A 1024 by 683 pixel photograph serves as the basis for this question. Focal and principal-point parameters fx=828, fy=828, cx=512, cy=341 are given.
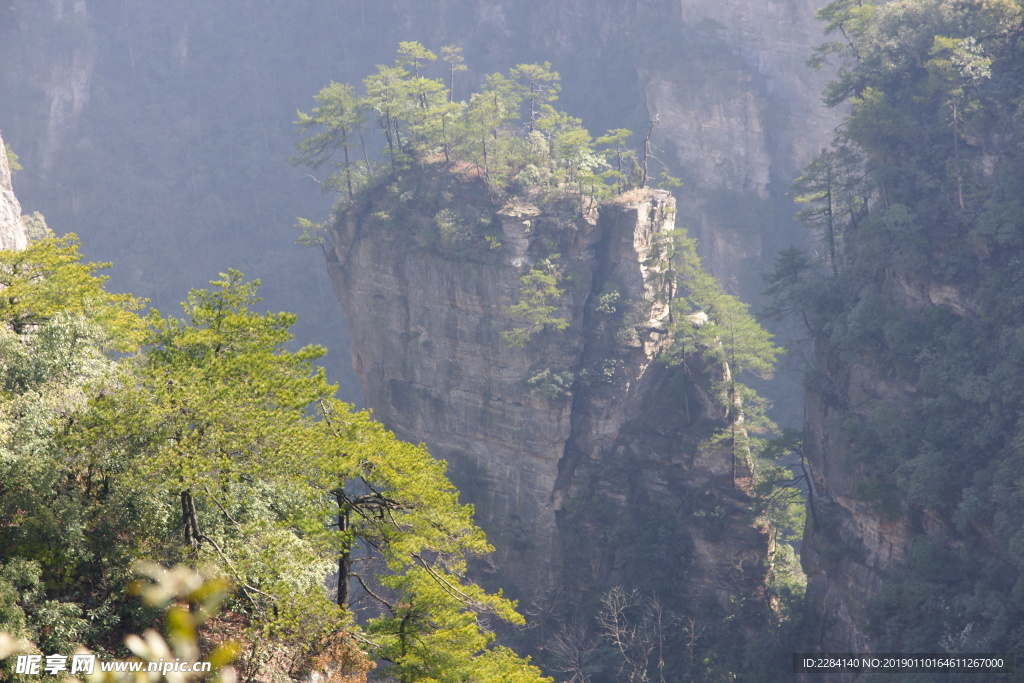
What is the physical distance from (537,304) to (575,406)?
504cm

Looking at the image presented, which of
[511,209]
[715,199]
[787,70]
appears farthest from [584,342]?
[787,70]

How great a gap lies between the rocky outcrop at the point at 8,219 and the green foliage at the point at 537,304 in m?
20.2

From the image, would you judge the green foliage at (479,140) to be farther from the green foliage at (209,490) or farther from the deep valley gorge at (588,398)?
the green foliage at (209,490)

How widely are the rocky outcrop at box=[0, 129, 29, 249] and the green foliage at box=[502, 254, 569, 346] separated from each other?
20206 millimetres

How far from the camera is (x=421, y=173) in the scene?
3869 cm

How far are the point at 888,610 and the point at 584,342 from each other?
16.1m

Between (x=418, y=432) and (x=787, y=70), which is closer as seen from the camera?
(x=418, y=432)

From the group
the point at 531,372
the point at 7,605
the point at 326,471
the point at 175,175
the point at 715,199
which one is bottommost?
the point at 7,605

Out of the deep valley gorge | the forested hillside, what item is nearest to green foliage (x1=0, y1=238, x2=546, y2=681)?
the deep valley gorge

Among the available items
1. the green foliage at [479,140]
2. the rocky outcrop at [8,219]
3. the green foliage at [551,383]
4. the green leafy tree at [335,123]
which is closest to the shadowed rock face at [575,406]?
the green foliage at [551,383]

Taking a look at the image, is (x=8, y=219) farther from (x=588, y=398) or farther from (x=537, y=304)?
(x=588, y=398)

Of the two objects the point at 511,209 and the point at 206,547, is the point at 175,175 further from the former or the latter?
the point at 206,547

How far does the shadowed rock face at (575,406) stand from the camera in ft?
117

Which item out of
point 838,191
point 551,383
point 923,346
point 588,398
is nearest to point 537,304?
point 551,383
